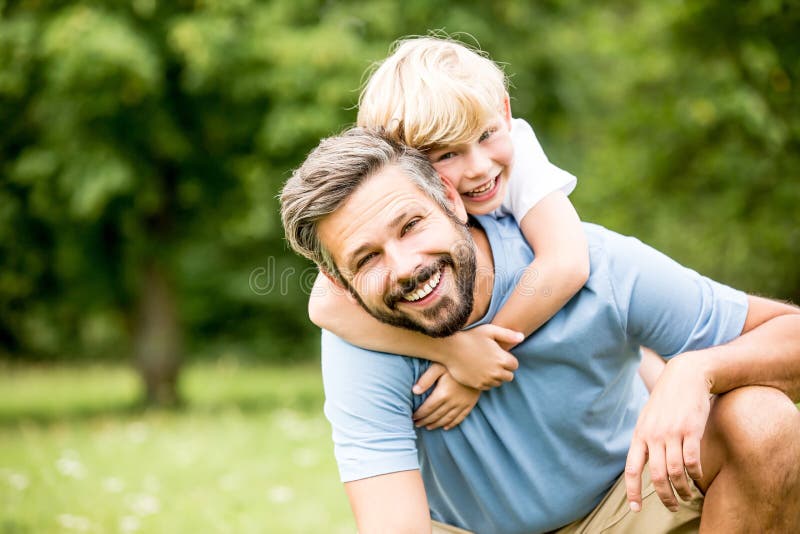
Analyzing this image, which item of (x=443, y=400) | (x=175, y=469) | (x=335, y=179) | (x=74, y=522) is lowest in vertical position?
(x=175, y=469)

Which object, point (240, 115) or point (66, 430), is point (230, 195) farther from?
point (66, 430)

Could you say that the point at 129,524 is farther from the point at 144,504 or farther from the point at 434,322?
the point at 434,322

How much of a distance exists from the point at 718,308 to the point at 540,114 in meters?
8.67

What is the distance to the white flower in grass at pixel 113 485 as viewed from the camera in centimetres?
548

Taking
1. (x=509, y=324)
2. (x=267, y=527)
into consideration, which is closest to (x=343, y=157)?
(x=509, y=324)

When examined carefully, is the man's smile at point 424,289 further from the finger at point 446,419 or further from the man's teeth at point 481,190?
the man's teeth at point 481,190

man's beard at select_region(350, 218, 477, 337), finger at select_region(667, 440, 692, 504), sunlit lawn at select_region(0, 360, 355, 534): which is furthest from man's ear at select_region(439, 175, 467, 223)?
sunlit lawn at select_region(0, 360, 355, 534)

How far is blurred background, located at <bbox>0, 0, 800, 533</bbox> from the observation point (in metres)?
8.13

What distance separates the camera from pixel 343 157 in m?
2.33

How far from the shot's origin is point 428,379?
7.74ft

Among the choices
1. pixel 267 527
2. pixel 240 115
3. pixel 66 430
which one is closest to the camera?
pixel 267 527

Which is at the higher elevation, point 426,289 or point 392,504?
point 426,289

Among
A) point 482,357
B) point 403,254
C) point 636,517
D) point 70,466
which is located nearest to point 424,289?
point 403,254

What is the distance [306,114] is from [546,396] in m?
6.51
